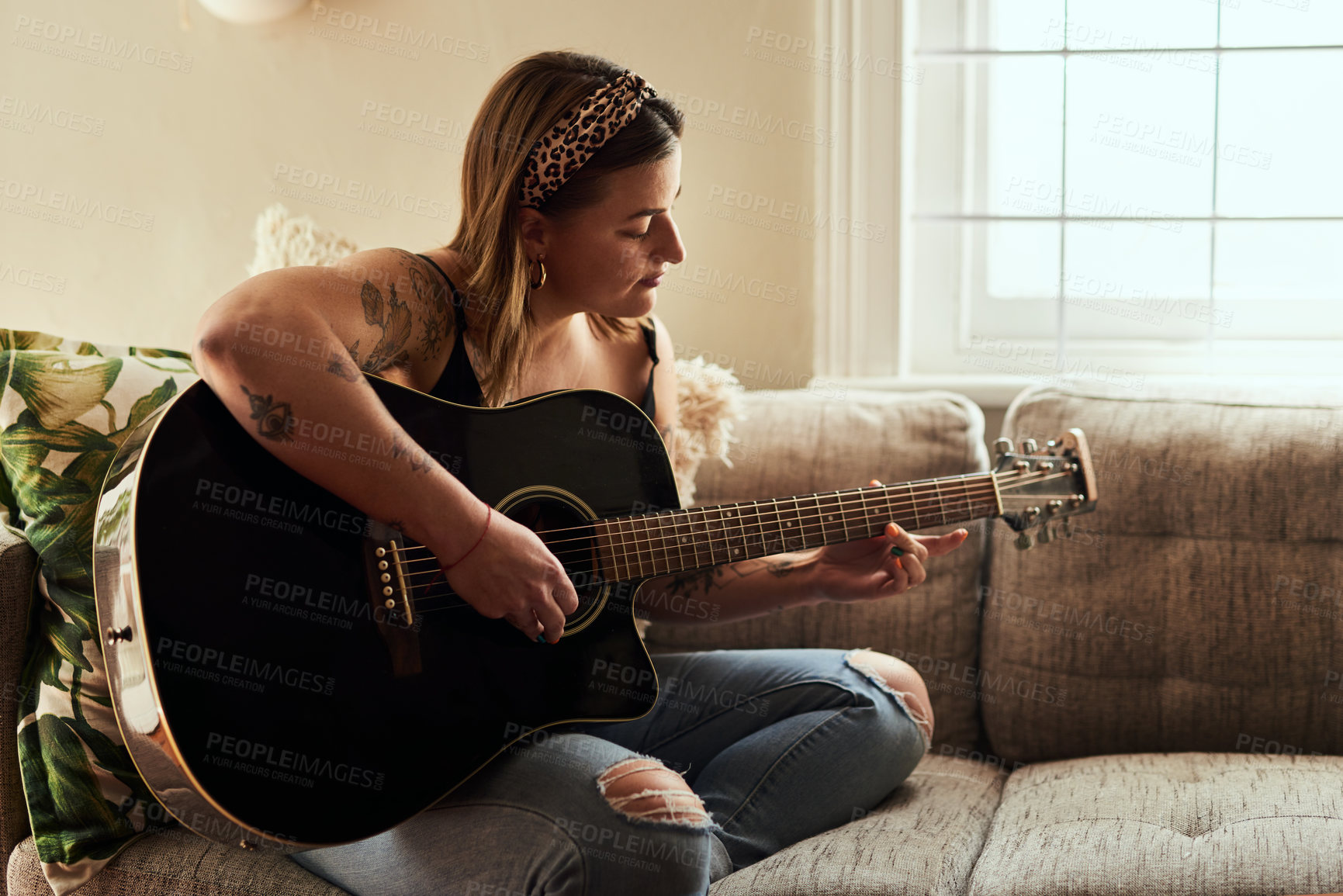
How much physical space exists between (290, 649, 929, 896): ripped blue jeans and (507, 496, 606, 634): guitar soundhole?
0.16 m

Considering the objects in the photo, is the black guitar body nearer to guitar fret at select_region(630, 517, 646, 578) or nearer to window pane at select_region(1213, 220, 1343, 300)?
guitar fret at select_region(630, 517, 646, 578)

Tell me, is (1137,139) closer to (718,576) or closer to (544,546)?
(718,576)

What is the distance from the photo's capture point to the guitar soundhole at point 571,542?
3.72ft

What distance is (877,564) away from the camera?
1.34m

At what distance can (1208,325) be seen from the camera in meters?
1.95

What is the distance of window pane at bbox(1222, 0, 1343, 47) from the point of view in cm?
186

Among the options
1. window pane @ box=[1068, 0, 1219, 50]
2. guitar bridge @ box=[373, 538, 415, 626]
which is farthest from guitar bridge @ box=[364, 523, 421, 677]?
window pane @ box=[1068, 0, 1219, 50]

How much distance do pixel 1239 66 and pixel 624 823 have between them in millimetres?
1804

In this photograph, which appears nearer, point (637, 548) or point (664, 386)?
point (637, 548)

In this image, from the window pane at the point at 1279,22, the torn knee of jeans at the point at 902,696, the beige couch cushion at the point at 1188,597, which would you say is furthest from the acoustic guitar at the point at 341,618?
the window pane at the point at 1279,22

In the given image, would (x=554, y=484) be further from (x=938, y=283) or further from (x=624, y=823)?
(x=938, y=283)

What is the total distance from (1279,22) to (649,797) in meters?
1.84

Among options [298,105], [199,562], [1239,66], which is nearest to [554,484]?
[199,562]

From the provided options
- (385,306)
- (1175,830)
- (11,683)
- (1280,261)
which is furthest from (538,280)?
(1280,261)
